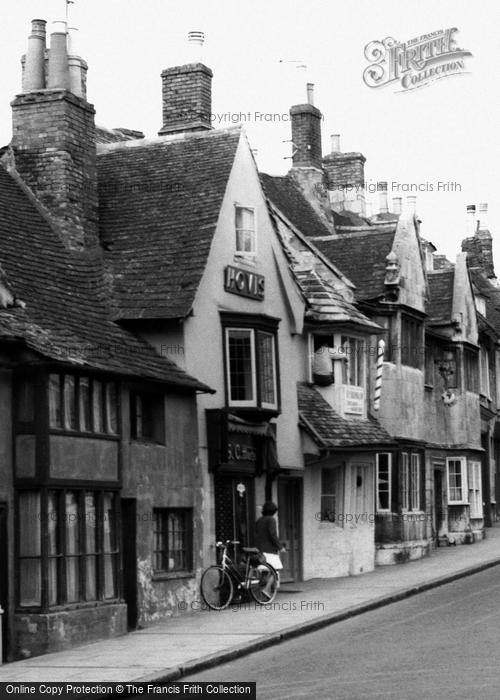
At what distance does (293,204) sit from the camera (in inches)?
1670

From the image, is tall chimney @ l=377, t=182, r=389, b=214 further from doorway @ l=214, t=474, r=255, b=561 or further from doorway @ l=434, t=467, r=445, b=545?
doorway @ l=214, t=474, r=255, b=561

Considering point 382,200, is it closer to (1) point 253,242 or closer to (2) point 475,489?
(2) point 475,489

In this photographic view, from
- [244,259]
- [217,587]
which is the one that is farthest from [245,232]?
[217,587]

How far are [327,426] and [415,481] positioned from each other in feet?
25.1

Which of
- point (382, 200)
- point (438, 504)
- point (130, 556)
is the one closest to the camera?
point (130, 556)

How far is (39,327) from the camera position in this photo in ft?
68.4

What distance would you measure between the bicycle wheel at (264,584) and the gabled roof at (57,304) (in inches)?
140

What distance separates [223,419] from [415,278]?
43.1 ft

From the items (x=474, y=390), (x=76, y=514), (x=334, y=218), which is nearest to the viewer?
(x=76, y=514)

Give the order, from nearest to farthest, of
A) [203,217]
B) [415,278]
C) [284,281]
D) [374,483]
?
[203,217] < [284,281] < [374,483] < [415,278]

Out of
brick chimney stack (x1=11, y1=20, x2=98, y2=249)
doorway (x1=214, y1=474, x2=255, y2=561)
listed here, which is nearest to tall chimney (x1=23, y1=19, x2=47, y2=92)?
brick chimney stack (x1=11, y1=20, x2=98, y2=249)

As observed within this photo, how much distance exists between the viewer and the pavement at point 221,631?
17031 millimetres

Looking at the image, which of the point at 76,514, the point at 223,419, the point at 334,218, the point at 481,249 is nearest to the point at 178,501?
the point at 223,419

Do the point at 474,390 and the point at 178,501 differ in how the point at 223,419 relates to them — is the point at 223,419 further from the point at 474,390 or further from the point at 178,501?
the point at 474,390
